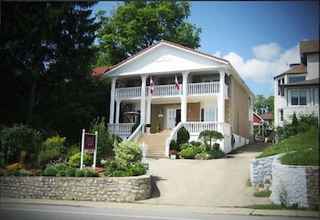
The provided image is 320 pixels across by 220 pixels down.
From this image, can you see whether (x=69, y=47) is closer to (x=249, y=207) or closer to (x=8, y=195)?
(x=8, y=195)

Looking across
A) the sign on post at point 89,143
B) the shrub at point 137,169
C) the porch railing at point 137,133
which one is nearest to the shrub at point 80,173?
the sign on post at point 89,143

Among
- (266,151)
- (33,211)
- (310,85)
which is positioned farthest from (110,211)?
(310,85)

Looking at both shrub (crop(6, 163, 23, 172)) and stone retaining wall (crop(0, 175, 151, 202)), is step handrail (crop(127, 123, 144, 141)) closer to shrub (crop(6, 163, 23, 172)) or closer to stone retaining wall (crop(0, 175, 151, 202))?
shrub (crop(6, 163, 23, 172))

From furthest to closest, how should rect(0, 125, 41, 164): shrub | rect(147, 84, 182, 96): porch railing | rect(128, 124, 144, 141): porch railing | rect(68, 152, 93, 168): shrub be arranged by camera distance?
rect(147, 84, 182, 96): porch railing < rect(128, 124, 144, 141): porch railing < rect(68, 152, 93, 168): shrub < rect(0, 125, 41, 164): shrub

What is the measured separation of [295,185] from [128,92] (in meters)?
10.3

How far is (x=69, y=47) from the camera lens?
9.62 m

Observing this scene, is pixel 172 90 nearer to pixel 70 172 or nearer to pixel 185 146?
pixel 185 146

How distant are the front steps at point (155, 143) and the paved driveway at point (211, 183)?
8.40 feet

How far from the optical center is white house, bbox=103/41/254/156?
554 inches

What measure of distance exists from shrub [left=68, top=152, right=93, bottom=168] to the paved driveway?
1.74 metres

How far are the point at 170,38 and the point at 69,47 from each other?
27.9 feet

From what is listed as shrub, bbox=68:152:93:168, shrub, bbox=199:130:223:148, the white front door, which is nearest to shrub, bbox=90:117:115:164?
shrub, bbox=68:152:93:168

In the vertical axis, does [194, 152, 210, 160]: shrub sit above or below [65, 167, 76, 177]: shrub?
above

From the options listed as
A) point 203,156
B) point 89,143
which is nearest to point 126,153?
point 89,143
